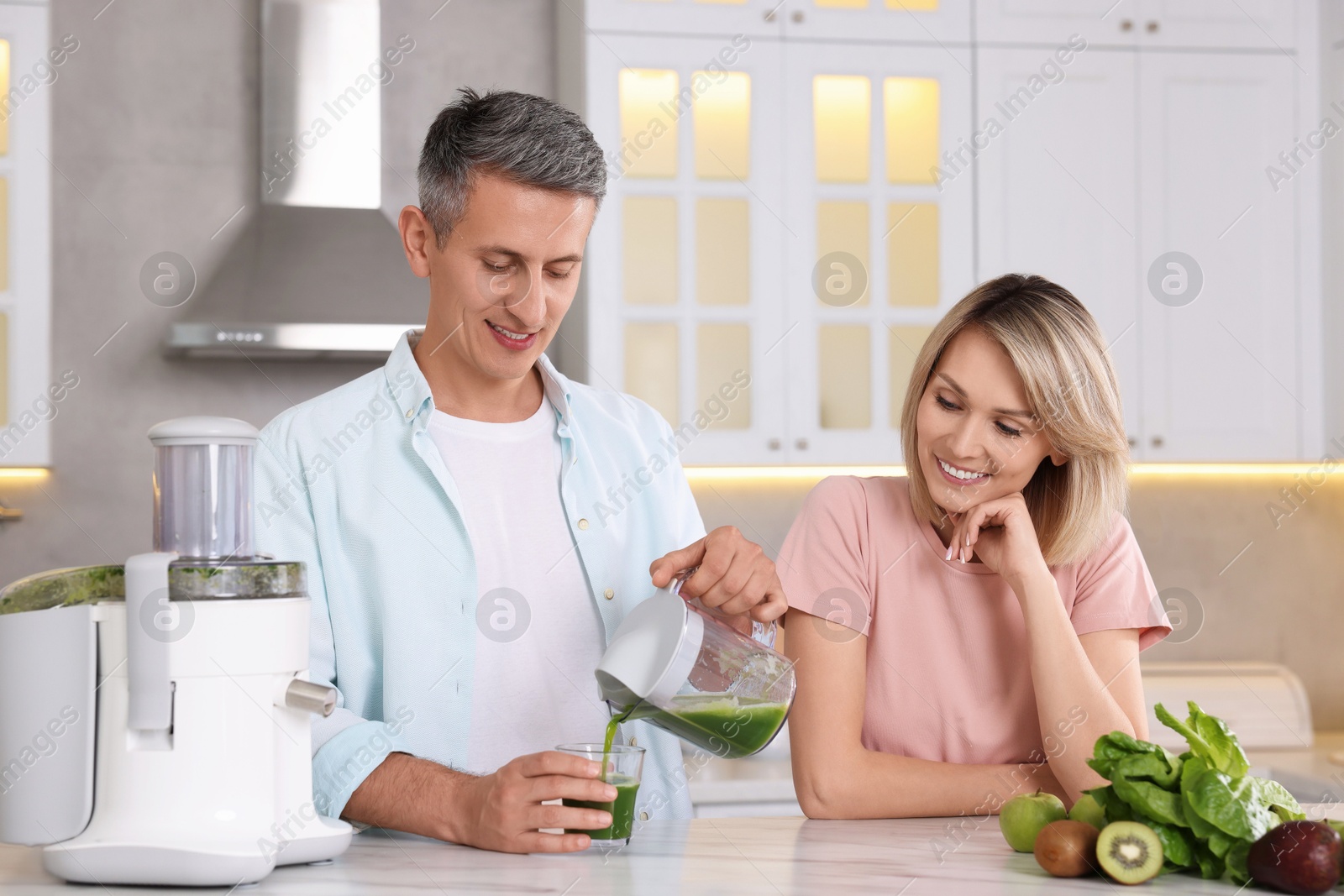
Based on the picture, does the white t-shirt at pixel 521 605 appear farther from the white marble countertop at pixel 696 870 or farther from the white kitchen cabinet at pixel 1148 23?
the white kitchen cabinet at pixel 1148 23

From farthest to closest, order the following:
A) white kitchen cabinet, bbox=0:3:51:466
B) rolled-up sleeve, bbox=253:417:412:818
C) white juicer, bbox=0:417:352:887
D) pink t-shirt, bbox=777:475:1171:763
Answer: white kitchen cabinet, bbox=0:3:51:466, pink t-shirt, bbox=777:475:1171:763, rolled-up sleeve, bbox=253:417:412:818, white juicer, bbox=0:417:352:887

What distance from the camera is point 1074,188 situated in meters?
2.95

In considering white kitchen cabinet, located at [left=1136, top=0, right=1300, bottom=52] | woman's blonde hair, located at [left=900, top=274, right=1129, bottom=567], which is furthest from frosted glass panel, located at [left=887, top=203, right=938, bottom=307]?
woman's blonde hair, located at [left=900, top=274, right=1129, bottom=567]

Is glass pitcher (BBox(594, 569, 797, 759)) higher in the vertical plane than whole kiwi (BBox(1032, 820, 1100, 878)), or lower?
higher

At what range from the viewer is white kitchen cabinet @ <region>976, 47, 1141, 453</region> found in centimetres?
292

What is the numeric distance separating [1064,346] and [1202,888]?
69 cm

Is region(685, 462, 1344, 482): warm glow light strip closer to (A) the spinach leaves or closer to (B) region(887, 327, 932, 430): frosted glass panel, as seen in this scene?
(B) region(887, 327, 932, 430): frosted glass panel

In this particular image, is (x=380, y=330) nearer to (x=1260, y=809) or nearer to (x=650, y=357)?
(x=650, y=357)

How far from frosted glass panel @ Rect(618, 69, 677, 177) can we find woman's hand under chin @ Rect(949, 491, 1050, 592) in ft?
5.05

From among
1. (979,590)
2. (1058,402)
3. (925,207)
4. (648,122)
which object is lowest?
(979,590)

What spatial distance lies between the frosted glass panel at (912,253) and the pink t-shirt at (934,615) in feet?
4.62

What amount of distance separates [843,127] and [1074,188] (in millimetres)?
602

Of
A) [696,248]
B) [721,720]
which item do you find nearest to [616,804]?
[721,720]

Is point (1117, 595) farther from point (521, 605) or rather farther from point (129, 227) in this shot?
point (129, 227)
